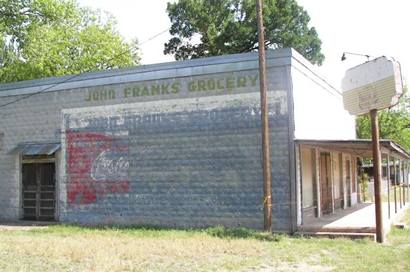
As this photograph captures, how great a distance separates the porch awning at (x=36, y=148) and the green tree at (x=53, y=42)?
15.0 metres

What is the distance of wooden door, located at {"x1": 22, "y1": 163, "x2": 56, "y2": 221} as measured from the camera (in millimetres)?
19016

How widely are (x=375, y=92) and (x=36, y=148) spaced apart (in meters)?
11.4

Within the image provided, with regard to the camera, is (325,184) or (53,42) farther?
(53,42)

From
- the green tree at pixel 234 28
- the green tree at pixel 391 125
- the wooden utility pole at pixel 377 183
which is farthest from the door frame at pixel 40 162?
the green tree at pixel 391 125

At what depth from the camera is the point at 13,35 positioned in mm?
35062

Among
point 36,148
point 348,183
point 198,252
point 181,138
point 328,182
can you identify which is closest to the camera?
point 198,252

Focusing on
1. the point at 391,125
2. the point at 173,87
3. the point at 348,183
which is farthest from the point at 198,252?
the point at 391,125

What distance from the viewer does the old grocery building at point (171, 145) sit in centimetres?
1517

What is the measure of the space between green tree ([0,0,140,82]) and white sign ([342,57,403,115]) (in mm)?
23190

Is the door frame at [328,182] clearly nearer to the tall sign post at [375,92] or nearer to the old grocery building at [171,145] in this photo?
the old grocery building at [171,145]

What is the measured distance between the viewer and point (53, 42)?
3878 cm

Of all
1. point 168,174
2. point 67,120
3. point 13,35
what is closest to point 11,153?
point 67,120

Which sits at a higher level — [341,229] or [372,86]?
[372,86]

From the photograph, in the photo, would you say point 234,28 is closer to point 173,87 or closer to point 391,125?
point 391,125
